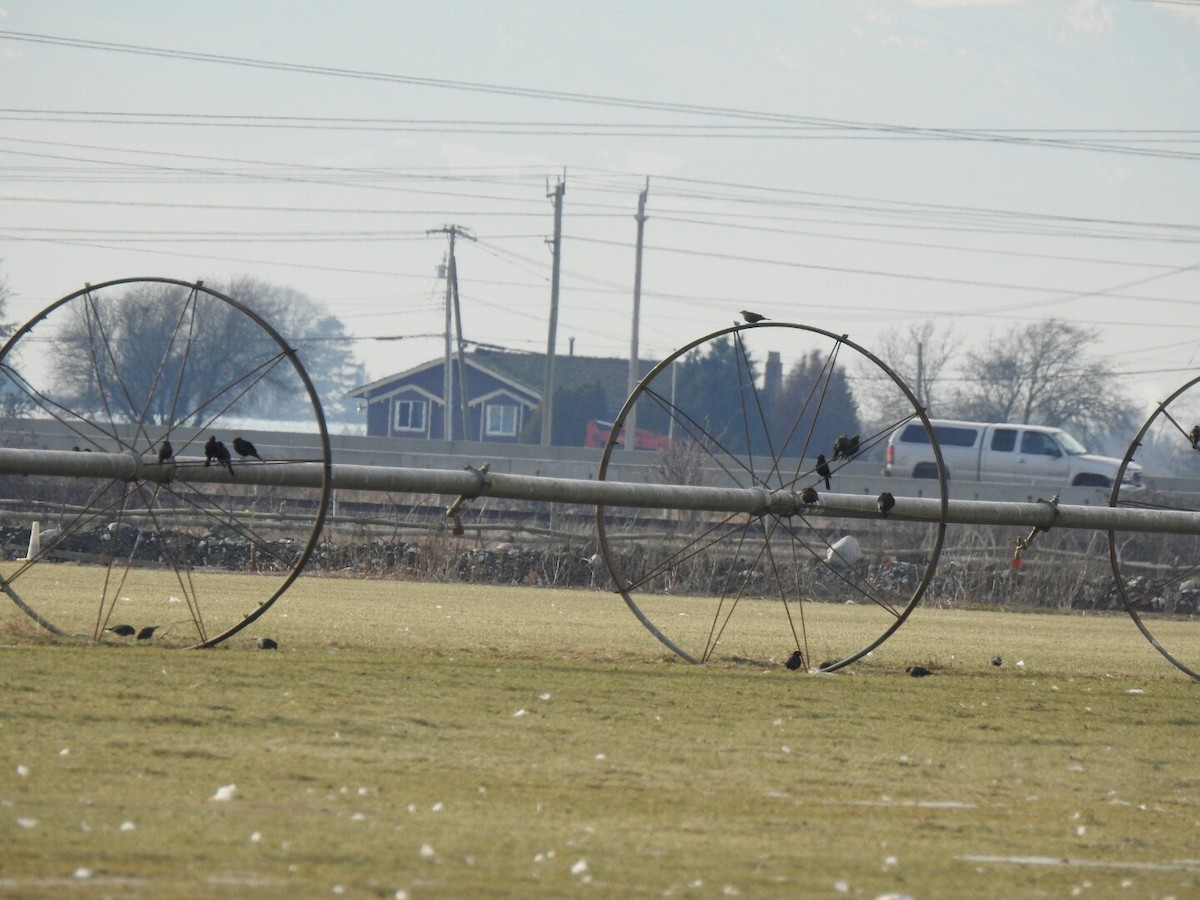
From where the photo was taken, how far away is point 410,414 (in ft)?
246

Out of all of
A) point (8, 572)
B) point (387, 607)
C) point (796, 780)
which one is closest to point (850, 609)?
point (387, 607)

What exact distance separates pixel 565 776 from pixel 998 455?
128 feet

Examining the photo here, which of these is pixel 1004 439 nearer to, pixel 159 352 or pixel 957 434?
pixel 957 434

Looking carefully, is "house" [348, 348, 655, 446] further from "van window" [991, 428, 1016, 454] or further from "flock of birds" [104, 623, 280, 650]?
"flock of birds" [104, 623, 280, 650]

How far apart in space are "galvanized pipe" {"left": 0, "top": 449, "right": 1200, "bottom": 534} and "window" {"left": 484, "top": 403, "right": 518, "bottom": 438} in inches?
2553

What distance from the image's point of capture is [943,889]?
4.36 meters

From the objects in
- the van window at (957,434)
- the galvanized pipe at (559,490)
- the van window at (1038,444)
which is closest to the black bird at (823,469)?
the galvanized pipe at (559,490)

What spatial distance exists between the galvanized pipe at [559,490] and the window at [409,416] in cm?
6507

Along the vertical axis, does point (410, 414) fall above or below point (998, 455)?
above

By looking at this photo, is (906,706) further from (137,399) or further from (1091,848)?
(137,399)

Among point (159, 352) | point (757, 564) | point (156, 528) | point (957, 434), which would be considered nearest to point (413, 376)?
point (159, 352)

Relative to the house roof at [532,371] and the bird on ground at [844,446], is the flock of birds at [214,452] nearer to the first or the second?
the bird on ground at [844,446]

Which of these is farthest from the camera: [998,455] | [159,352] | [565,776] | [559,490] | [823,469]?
[159,352]

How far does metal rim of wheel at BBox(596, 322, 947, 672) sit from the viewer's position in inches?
368
